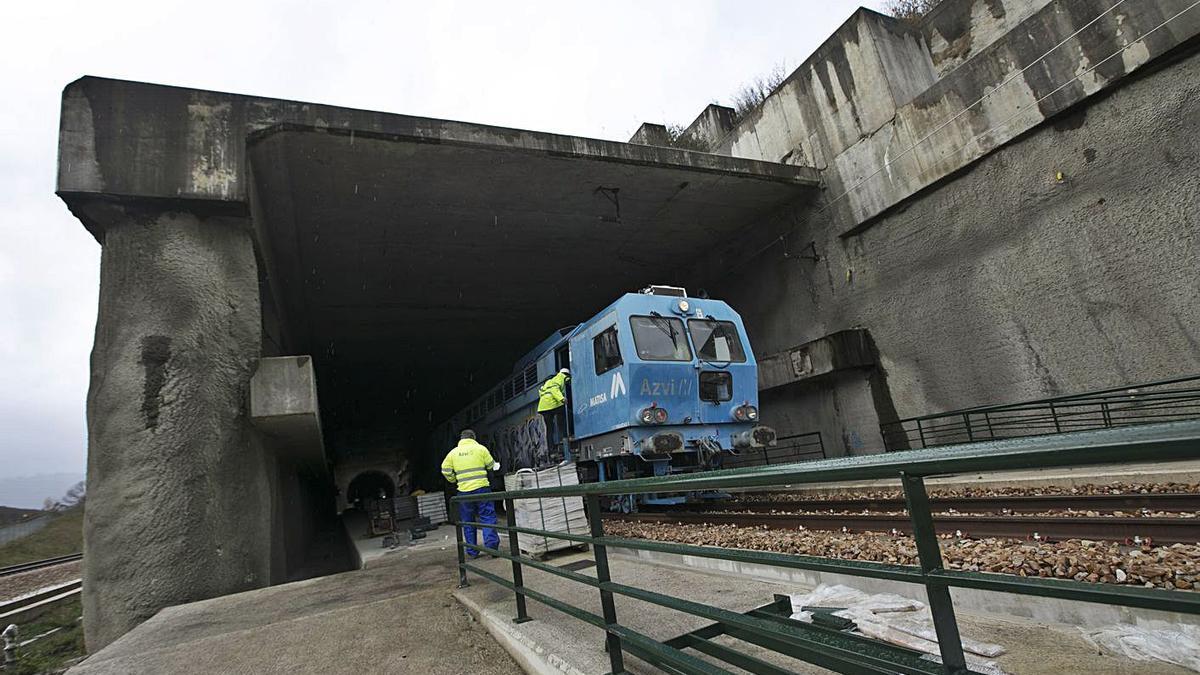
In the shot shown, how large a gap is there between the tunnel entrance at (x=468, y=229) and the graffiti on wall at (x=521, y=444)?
4744mm

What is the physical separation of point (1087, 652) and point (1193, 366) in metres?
8.35

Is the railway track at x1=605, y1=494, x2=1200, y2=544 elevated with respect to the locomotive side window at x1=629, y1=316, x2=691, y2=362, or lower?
lower

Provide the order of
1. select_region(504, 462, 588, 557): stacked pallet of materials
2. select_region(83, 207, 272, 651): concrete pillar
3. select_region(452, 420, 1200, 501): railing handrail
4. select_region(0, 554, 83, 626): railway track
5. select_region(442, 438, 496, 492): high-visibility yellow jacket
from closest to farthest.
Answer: select_region(452, 420, 1200, 501): railing handrail, select_region(504, 462, 588, 557): stacked pallet of materials, select_region(83, 207, 272, 651): concrete pillar, select_region(442, 438, 496, 492): high-visibility yellow jacket, select_region(0, 554, 83, 626): railway track

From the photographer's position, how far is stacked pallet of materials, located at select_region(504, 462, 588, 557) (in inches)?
251

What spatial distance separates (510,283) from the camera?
1748 cm

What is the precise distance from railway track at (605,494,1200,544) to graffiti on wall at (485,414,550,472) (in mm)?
4309

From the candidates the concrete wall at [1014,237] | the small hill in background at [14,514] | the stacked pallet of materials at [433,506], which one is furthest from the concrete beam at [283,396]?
the small hill in background at [14,514]

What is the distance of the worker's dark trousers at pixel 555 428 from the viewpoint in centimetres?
1103

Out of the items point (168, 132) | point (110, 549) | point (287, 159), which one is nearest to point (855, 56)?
point (287, 159)

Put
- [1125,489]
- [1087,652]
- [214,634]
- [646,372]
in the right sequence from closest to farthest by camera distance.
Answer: [1087,652]
[214,634]
[1125,489]
[646,372]

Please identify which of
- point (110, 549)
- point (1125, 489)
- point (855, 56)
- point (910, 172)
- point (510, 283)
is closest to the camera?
point (1125, 489)

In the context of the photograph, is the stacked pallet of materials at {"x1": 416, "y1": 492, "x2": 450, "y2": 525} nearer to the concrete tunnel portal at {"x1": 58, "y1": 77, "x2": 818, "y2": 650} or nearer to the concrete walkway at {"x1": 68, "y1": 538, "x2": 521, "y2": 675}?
the concrete tunnel portal at {"x1": 58, "y1": 77, "x2": 818, "y2": 650}

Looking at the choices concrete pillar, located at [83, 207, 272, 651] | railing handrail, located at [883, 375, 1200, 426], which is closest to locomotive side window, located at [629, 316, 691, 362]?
railing handrail, located at [883, 375, 1200, 426]

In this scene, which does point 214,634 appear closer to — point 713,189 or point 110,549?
point 110,549
